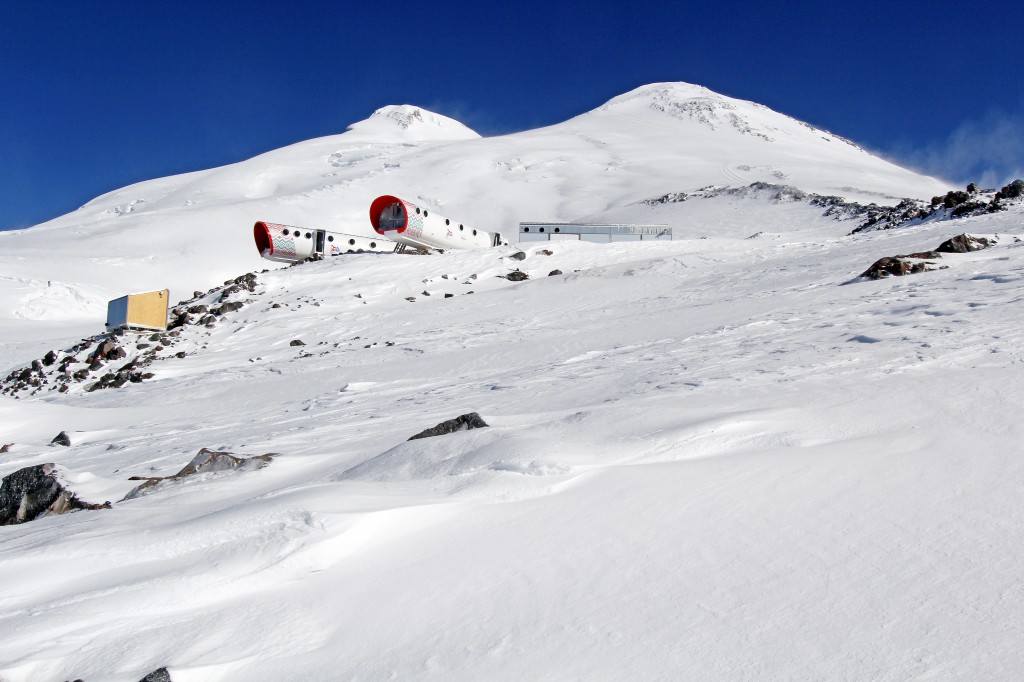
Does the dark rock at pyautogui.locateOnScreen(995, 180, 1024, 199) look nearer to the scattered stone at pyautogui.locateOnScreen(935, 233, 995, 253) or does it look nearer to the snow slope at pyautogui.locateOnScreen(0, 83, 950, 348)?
the scattered stone at pyautogui.locateOnScreen(935, 233, 995, 253)

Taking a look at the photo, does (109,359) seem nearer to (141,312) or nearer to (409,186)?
(141,312)

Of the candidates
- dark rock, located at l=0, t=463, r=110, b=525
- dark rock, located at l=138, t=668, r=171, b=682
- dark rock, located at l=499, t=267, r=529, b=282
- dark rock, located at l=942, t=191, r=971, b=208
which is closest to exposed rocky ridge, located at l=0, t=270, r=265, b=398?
dark rock, located at l=499, t=267, r=529, b=282

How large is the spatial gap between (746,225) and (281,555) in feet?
157

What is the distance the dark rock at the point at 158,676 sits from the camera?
261 centimetres

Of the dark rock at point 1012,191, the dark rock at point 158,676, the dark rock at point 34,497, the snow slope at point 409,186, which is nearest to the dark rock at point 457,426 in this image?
the dark rock at point 34,497

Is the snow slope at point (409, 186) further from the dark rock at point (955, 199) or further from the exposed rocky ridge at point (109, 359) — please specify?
the dark rock at point (955, 199)

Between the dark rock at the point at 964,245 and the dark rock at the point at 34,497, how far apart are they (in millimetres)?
15266

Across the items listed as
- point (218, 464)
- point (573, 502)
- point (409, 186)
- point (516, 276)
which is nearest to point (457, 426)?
point (218, 464)

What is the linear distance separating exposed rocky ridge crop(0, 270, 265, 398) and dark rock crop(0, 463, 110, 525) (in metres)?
10.8

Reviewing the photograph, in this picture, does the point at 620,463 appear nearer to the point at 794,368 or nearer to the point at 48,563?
the point at 48,563

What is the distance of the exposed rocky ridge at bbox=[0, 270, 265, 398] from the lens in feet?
57.4

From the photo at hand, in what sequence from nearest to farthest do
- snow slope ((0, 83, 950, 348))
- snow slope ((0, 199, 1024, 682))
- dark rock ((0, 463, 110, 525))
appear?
snow slope ((0, 199, 1024, 682))
dark rock ((0, 463, 110, 525))
snow slope ((0, 83, 950, 348))

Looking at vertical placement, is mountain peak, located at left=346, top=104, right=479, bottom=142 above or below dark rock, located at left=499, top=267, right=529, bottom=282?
above

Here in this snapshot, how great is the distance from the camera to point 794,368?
24.8 feet
